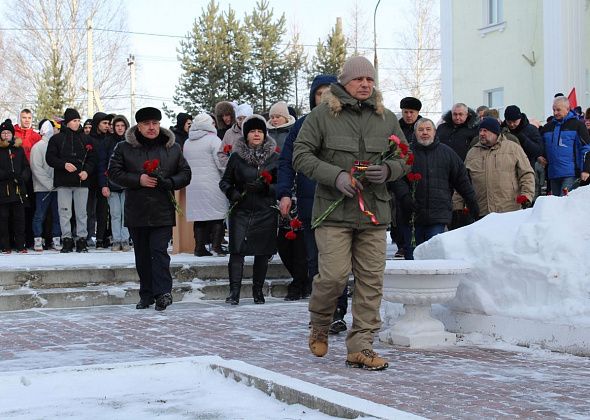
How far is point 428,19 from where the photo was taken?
5825 cm

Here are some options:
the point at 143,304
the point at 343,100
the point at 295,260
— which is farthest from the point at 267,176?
the point at 343,100

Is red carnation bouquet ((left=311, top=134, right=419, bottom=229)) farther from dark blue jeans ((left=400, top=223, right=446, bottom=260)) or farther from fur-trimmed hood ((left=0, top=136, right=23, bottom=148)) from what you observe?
fur-trimmed hood ((left=0, top=136, right=23, bottom=148))

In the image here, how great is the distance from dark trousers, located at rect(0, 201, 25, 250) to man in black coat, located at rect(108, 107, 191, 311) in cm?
411

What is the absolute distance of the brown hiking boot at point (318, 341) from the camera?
6.96m

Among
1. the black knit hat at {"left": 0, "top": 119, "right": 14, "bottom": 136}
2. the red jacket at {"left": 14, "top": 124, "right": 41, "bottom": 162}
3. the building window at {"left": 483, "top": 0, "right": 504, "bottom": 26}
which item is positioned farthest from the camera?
the building window at {"left": 483, "top": 0, "right": 504, "bottom": 26}

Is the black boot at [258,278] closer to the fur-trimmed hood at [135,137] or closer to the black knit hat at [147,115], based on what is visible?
the fur-trimmed hood at [135,137]

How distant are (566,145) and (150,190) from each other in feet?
18.9

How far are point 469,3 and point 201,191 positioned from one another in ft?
53.3

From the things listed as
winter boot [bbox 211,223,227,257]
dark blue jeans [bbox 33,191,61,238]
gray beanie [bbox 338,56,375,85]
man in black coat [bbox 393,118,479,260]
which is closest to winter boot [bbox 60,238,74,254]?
dark blue jeans [bbox 33,191,61,238]

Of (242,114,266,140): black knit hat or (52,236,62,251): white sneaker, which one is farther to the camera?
(52,236,62,251): white sneaker

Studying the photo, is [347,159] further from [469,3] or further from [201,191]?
[469,3]

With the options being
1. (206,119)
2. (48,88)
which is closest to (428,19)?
(48,88)

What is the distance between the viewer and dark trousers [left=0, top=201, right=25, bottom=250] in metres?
13.9

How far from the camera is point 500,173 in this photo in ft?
34.5
